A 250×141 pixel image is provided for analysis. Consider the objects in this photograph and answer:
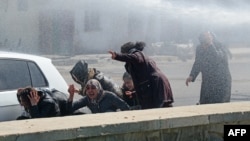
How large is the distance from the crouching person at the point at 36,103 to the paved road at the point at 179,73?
635cm

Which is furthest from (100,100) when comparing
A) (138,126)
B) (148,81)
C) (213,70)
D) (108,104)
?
(138,126)

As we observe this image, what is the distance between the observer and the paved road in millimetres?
15023

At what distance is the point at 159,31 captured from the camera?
27.5 meters

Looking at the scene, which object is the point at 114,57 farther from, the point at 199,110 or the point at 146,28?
the point at 146,28

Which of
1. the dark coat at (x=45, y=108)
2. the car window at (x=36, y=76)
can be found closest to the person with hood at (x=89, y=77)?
the car window at (x=36, y=76)

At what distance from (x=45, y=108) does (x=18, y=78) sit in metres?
0.61

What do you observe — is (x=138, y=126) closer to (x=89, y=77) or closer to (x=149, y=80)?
(x=149, y=80)

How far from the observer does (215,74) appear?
28.6 ft

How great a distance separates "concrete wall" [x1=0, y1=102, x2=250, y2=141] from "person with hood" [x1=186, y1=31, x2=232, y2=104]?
90.5 inches

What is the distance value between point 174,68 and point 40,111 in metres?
18.5

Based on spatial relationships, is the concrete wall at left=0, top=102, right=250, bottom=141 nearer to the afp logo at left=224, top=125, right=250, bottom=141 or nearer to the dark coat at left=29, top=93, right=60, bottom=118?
the afp logo at left=224, top=125, right=250, bottom=141

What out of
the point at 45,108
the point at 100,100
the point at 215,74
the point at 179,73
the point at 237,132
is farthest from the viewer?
the point at 179,73

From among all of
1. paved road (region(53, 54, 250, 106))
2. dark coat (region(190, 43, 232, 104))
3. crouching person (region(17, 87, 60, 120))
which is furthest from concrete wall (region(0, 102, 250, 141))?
paved road (region(53, 54, 250, 106))

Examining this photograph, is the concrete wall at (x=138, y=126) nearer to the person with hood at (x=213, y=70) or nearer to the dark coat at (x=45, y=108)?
the dark coat at (x=45, y=108)
